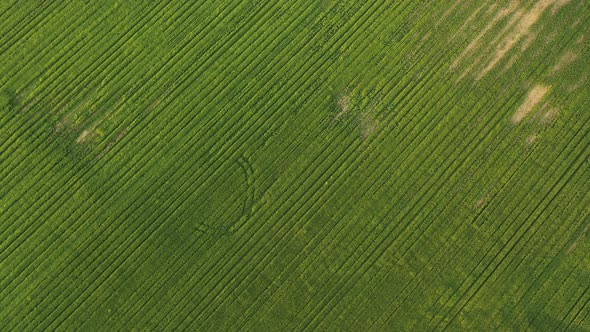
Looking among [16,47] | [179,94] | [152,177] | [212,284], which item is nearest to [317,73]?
[179,94]

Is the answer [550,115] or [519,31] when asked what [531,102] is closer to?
[550,115]

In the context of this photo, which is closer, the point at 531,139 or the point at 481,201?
the point at 481,201

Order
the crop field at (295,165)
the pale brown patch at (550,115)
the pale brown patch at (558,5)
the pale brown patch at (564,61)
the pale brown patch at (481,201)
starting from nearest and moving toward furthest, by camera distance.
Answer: the crop field at (295,165) → the pale brown patch at (481,201) → the pale brown patch at (550,115) → the pale brown patch at (564,61) → the pale brown patch at (558,5)

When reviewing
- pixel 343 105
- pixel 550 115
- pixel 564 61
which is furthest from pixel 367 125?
pixel 564 61

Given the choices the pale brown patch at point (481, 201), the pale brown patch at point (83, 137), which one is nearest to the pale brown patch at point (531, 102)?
the pale brown patch at point (481, 201)

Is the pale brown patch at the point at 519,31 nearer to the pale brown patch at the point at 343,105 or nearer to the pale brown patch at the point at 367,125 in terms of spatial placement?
the pale brown patch at the point at 367,125

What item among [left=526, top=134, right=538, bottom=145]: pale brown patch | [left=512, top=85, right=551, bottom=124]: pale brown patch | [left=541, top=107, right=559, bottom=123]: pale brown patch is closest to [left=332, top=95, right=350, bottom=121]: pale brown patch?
[left=512, top=85, right=551, bottom=124]: pale brown patch
